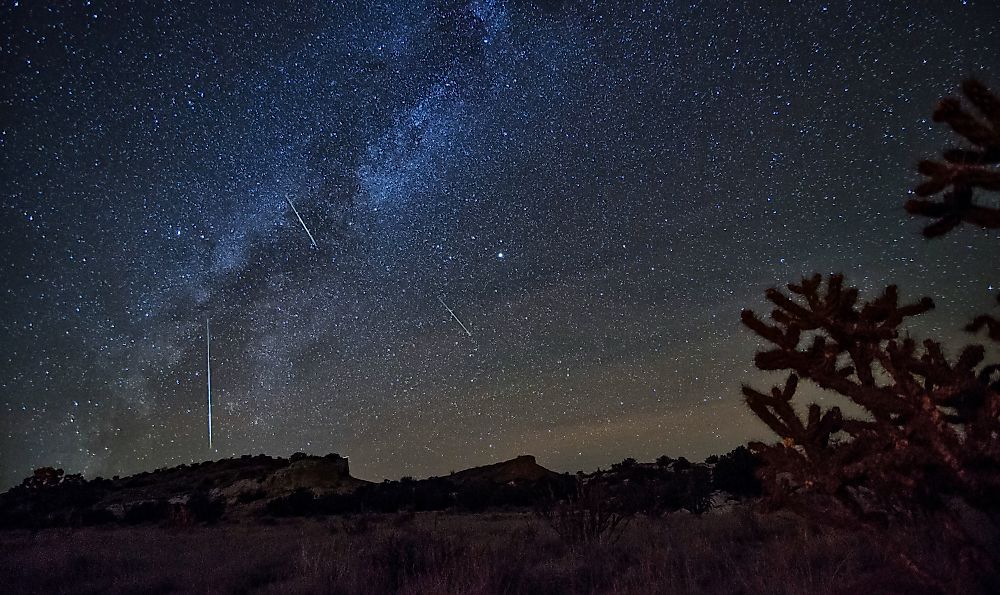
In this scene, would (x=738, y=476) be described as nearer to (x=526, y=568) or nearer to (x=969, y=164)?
(x=526, y=568)

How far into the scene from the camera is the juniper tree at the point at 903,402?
4617 mm

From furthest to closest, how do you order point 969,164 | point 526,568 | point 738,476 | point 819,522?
1. point 738,476
2. point 526,568
3. point 819,522
4. point 969,164

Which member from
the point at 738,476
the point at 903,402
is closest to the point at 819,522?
the point at 903,402

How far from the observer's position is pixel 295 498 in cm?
3131

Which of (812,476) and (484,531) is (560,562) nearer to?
(812,476)

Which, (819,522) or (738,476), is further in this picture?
(738,476)

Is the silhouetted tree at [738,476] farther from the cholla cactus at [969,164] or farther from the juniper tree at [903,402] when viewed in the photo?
the cholla cactus at [969,164]

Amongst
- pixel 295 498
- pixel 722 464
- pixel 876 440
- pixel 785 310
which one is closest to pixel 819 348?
pixel 785 310

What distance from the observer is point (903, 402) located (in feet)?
17.0

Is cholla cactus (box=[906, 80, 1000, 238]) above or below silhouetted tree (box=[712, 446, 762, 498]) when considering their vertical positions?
above

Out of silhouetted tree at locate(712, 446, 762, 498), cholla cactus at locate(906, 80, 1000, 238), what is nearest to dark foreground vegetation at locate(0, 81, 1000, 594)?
cholla cactus at locate(906, 80, 1000, 238)

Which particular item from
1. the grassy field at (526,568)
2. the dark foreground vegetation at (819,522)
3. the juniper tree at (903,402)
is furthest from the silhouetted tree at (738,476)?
the juniper tree at (903,402)

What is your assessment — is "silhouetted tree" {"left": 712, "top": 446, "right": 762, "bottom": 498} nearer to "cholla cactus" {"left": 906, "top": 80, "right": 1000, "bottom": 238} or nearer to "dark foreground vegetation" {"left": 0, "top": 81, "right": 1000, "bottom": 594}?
"dark foreground vegetation" {"left": 0, "top": 81, "right": 1000, "bottom": 594}

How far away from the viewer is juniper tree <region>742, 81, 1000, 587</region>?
15.1ft
